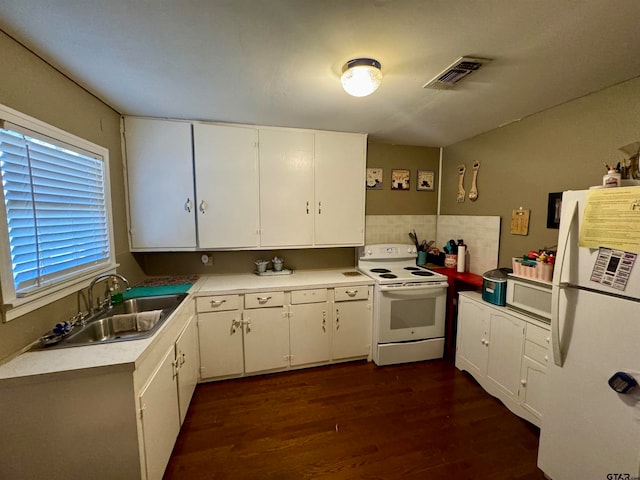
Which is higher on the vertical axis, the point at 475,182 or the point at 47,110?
the point at 47,110

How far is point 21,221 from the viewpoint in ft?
4.09

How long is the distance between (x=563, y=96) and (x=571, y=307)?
152 centimetres

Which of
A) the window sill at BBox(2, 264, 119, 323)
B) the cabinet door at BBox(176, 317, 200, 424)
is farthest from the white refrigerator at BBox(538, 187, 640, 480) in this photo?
the window sill at BBox(2, 264, 119, 323)

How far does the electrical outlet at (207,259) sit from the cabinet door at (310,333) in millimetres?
1048

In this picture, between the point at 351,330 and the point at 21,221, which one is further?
the point at 351,330

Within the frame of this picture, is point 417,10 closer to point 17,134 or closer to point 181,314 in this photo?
point 17,134

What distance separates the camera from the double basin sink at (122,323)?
1.34 m

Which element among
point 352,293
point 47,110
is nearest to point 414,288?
point 352,293

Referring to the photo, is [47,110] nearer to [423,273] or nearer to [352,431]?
[352,431]

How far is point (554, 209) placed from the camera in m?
2.00

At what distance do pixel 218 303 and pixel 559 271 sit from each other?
2.32 metres

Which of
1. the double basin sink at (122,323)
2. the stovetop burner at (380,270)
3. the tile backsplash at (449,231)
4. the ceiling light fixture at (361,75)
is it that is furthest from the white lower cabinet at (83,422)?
the tile backsplash at (449,231)

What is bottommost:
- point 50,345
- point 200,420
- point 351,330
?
point 200,420

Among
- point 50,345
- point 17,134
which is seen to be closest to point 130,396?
point 50,345
